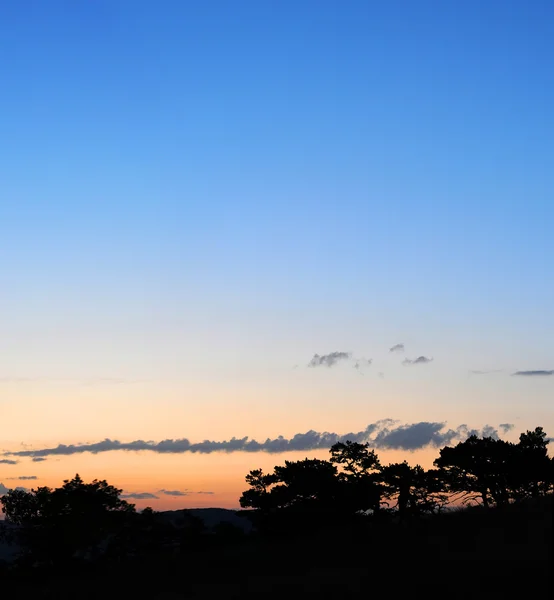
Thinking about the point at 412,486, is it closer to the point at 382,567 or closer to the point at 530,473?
the point at 530,473

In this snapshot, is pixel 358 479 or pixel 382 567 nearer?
pixel 382 567

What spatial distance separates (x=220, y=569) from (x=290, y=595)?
1156cm

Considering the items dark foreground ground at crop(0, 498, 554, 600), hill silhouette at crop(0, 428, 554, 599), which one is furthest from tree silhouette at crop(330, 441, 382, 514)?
dark foreground ground at crop(0, 498, 554, 600)

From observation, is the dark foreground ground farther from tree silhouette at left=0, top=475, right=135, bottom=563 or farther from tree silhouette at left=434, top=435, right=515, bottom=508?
tree silhouette at left=434, top=435, right=515, bottom=508

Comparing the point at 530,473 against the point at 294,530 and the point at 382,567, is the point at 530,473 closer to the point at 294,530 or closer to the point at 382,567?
the point at 294,530

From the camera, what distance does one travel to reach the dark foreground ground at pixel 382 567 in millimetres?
20547

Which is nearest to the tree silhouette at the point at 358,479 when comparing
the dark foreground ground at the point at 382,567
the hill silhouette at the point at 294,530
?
the hill silhouette at the point at 294,530

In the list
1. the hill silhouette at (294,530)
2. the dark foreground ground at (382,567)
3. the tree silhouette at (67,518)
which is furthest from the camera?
the tree silhouette at (67,518)

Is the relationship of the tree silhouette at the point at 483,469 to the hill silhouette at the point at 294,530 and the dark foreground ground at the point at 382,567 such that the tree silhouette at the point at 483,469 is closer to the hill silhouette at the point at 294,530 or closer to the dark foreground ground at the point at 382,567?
the hill silhouette at the point at 294,530

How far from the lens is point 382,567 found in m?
25.5

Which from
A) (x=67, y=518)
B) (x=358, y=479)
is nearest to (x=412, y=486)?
(x=358, y=479)

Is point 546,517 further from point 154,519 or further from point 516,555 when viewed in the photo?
point 154,519

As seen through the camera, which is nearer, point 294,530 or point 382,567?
point 382,567

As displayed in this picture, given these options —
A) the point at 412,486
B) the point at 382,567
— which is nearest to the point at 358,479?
the point at 412,486
